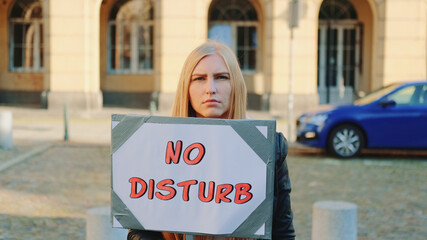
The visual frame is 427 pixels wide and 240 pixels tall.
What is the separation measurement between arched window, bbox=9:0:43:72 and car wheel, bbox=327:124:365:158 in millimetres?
14461

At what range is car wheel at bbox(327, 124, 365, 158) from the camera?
1238 centimetres

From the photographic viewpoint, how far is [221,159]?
2.36m

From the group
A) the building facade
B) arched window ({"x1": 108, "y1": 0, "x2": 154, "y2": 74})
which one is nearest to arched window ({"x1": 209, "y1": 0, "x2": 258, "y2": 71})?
the building facade

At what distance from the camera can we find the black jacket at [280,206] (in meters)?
2.39

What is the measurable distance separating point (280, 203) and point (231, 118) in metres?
0.36

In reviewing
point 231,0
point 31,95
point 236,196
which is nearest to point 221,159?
point 236,196

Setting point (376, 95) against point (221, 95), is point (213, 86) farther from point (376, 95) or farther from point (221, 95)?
point (376, 95)

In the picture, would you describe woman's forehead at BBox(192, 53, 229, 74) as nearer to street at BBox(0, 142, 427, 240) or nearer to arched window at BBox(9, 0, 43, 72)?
street at BBox(0, 142, 427, 240)

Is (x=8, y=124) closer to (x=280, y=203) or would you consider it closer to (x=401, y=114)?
(x=401, y=114)

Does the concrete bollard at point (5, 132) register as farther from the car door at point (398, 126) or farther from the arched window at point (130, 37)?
the arched window at point (130, 37)

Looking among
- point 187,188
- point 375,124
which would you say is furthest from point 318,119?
point 187,188

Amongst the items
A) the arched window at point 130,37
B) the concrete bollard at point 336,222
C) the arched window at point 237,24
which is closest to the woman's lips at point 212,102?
the concrete bollard at point 336,222

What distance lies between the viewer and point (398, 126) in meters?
12.2

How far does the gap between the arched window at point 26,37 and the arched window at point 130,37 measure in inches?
104
